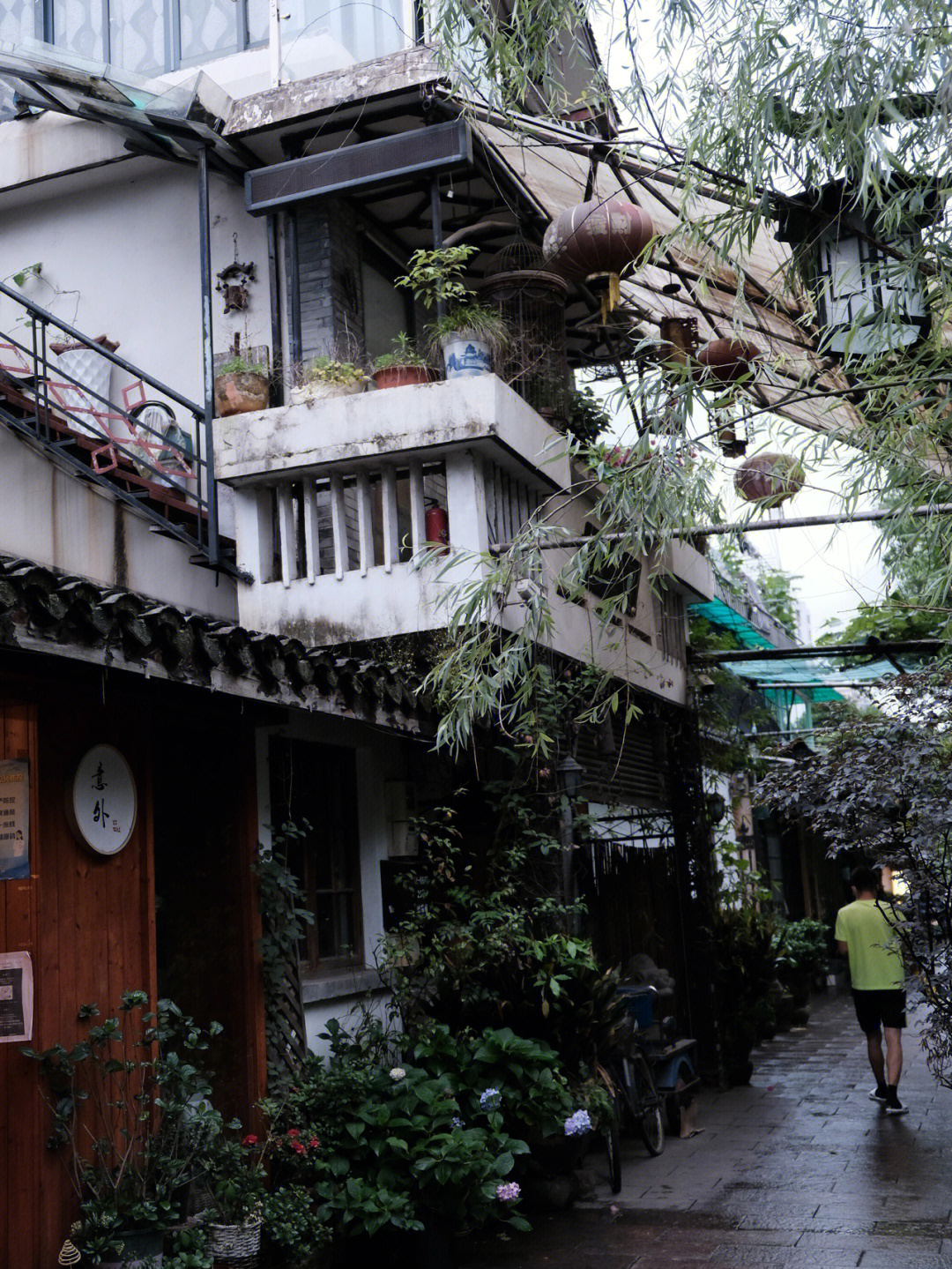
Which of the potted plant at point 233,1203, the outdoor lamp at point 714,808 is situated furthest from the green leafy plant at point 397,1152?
the outdoor lamp at point 714,808

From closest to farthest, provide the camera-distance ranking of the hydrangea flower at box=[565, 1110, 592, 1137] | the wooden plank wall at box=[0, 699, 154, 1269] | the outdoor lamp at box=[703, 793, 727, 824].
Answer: the wooden plank wall at box=[0, 699, 154, 1269] < the hydrangea flower at box=[565, 1110, 592, 1137] < the outdoor lamp at box=[703, 793, 727, 824]

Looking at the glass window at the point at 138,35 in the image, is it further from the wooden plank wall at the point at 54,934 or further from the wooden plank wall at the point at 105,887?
the wooden plank wall at the point at 54,934

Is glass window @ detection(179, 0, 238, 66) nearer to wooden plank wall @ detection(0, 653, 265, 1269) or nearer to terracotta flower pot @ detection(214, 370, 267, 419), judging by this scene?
terracotta flower pot @ detection(214, 370, 267, 419)

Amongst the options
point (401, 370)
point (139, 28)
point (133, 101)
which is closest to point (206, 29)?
point (139, 28)

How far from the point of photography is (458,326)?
9.48m

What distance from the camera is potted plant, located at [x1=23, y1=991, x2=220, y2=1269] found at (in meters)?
5.66

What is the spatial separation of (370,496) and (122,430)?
286cm

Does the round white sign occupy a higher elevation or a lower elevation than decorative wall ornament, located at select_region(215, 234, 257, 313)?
lower

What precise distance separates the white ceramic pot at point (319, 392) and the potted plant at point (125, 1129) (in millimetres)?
4811

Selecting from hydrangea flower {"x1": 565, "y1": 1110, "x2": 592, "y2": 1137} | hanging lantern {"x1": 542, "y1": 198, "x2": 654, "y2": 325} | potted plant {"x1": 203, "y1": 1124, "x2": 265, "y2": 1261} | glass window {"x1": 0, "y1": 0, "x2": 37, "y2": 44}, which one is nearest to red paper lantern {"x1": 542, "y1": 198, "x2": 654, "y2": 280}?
hanging lantern {"x1": 542, "y1": 198, "x2": 654, "y2": 325}

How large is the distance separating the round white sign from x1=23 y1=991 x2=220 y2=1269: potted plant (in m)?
0.78

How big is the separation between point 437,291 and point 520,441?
1257 mm

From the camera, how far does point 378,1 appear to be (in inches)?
421

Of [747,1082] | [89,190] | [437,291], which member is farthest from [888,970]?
[89,190]
